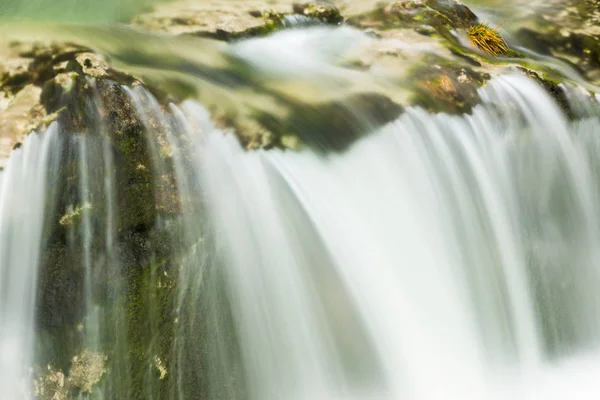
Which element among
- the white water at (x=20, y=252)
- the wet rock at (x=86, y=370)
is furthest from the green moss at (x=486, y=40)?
the wet rock at (x=86, y=370)

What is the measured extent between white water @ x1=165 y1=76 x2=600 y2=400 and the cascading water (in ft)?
0.06

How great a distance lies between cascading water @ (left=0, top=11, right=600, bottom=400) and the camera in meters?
3.71

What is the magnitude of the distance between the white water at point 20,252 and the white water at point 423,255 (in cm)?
116

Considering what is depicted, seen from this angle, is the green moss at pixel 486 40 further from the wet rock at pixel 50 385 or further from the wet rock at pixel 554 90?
the wet rock at pixel 50 385

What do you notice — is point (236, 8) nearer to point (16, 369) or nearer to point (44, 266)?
point (44, 266)

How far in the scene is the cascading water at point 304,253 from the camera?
146 inches

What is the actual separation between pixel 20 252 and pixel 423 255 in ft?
11.0

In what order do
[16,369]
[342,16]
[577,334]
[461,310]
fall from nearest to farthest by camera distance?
[16,369] < [461,310] < [577,334] < [342,16]

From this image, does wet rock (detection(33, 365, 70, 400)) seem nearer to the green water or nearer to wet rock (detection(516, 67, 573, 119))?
the green water

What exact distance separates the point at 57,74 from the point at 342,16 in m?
4.03

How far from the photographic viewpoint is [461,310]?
5191mm

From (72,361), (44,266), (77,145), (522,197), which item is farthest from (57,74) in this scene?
(522,197)

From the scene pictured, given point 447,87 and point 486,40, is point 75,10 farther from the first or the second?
point 486,40

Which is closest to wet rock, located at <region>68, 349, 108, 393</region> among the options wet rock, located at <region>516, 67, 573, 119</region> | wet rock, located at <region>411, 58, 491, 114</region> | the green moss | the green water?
the green water
